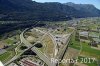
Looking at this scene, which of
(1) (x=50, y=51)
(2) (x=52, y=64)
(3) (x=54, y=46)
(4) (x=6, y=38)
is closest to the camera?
(2) (x=52, y=64)

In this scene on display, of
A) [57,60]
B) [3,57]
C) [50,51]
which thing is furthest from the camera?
[50,51]

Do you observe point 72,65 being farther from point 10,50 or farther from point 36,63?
point 10,50

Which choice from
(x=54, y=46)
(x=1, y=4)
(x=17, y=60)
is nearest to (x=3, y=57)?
(x=17, y=60)

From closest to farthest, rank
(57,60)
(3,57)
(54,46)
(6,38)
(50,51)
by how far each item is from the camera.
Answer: (57,60) < (3,57) < (50,51) < (54,46) < (6,38)

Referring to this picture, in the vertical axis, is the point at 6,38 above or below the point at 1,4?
below

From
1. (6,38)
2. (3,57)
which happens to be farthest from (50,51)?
(6,38)

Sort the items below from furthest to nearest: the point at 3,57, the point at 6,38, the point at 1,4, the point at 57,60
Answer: the point at 1,4 < the point at 6,38 < the point at 3,57 < the point at 57,60

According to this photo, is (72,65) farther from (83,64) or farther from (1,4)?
(1,4)

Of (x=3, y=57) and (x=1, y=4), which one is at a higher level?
(x=1, y=4)

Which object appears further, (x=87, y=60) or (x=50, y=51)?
(x=50, y=51)
